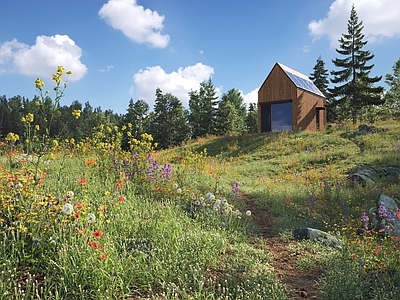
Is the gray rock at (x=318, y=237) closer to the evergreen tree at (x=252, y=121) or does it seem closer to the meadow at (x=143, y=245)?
the meadow at (x=143, y=245)

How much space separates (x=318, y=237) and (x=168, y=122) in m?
35.2

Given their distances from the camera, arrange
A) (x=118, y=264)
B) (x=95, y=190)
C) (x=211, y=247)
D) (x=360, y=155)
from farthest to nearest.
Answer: (x=360, y=155)
(x=95, y=190)
(x=211, y=247)
(x=118, y=264)

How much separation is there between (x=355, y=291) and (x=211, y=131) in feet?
117

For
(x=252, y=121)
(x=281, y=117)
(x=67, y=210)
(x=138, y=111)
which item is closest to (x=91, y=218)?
(x=67, y=210)

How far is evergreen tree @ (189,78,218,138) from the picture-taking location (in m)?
38.3

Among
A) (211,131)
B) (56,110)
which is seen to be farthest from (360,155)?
(211,131)

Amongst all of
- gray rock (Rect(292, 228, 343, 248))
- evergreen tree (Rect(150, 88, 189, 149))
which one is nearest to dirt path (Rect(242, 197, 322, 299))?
gray rock (Rect(292, 228, 343, 248))

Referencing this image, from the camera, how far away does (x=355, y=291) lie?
2.45m

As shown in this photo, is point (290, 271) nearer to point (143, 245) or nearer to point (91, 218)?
point (143, 245)

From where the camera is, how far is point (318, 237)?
13.2ft

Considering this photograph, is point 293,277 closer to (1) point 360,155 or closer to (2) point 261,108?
(1) point 360,155

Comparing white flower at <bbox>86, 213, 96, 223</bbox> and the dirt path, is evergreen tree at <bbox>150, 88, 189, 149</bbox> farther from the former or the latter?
white flower at <bbox>86, 213, 96, 223</bbox>

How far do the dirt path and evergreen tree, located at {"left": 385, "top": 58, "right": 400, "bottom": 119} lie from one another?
89.8 feet

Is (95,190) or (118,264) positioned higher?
(95,190)
